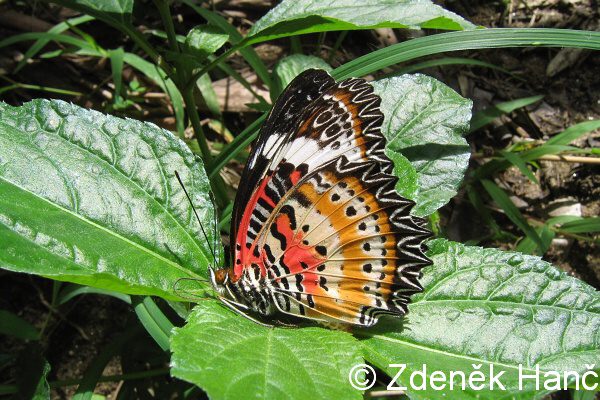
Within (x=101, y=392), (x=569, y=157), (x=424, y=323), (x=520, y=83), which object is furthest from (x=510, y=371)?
(x=520, y=83)

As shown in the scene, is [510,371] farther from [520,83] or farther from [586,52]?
[586,52]

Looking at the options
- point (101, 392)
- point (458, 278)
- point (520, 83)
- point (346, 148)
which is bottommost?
point (101, 392)

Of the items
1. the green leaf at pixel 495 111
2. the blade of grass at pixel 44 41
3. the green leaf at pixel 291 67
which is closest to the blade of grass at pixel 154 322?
the green leaf at pixel 291 67

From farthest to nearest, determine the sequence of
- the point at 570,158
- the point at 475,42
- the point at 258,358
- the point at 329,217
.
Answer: the point at 570,158 < the point at 475,42 < the point at 329,217 < the point at 258,358

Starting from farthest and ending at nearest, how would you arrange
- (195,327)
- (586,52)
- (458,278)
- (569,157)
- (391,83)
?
(586,52)
(569,157)
(391,83)
(458,278)
(195,327)

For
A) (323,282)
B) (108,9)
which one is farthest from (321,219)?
(108,9)

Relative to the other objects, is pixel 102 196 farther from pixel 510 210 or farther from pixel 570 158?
pixel 570 158

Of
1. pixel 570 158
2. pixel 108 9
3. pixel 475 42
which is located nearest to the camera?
pixel 475 42
